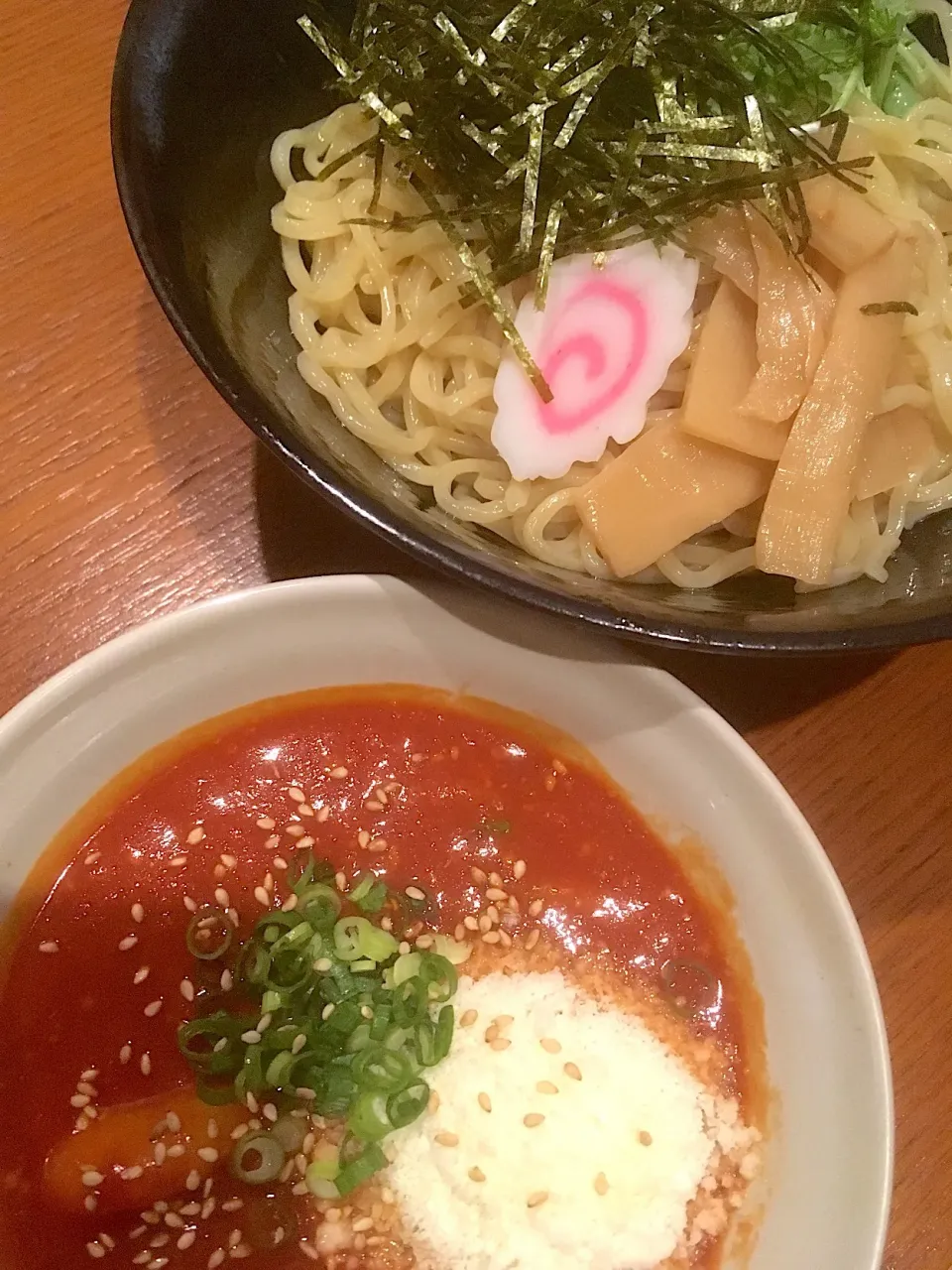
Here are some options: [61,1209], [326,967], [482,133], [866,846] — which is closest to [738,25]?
[482,133]

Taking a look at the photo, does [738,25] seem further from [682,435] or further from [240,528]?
[240,528]

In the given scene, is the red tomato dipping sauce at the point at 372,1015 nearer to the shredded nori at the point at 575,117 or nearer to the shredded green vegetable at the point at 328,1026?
the shredded green vegetable at the point at 328,1026

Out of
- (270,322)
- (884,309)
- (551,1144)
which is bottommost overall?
(551,1144)

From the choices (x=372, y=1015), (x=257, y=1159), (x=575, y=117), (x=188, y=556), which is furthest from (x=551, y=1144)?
(x=575, y=117)

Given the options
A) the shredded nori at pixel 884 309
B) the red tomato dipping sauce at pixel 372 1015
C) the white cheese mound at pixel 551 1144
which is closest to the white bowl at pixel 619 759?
the red tomato dipping sauce at pixel 372 1015

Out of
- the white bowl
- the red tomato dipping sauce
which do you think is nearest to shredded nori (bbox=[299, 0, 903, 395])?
the white bowl

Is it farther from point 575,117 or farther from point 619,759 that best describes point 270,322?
point 619,759
